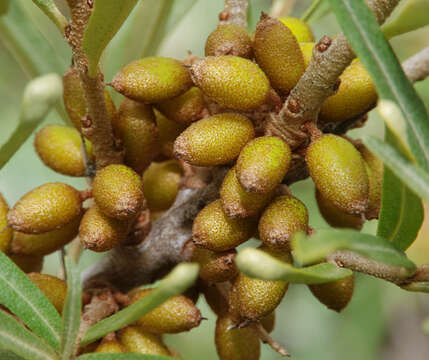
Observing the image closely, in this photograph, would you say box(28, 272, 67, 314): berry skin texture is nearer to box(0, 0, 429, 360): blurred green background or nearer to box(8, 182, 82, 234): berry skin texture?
box(8, 182, 82, 234): berry skin texture

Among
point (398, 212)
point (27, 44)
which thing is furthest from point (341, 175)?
point (27, 44)

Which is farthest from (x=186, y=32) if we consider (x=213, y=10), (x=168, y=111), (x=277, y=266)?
(x=277, y=266)

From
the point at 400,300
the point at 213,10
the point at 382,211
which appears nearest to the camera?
the point at 382,211

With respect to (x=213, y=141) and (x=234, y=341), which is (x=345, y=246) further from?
(x=234, y=341)

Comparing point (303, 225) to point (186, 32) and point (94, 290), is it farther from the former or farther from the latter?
point (186, 32)

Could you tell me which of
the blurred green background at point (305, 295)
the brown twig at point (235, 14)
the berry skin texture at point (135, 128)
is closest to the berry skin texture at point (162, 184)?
the berry skin texture at point (135, 128)

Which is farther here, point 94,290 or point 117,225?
point 94,290
